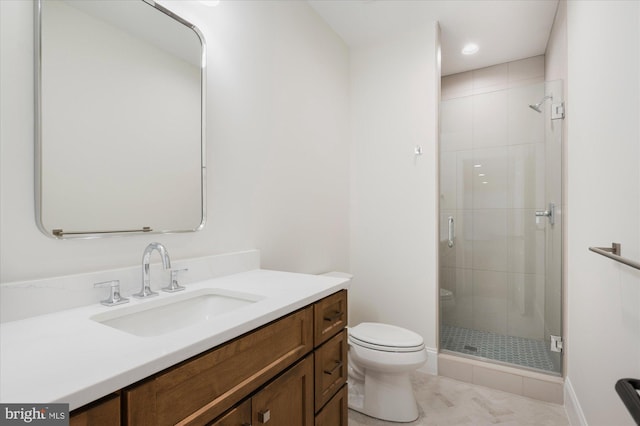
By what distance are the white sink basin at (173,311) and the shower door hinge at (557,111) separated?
7.32 ft

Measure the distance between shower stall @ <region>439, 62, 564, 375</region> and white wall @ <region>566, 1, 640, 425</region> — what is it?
14.2 inches

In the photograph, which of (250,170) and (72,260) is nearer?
(72,260)

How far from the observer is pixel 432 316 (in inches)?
96.3

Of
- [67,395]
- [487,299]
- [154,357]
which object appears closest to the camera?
[67,395]

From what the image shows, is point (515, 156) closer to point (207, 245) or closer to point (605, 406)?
point (605, 406)

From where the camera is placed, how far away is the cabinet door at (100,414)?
1.78 ft

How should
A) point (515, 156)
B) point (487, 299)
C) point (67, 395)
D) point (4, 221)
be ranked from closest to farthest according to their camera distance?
1. point (67, 395)
2. point (4, 221)
3. point (515, 156)
4. point (487, 299)

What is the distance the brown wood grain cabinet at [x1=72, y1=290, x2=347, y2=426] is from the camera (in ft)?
2.26

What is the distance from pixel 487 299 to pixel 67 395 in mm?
2727

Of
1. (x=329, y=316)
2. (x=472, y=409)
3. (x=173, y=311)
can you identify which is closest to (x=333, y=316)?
(x=329, y=316)

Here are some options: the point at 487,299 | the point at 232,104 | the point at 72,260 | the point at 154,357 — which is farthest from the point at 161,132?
the point at 487,299

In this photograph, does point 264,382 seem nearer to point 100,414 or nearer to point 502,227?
point 100,414

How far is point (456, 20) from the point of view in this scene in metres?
2.46

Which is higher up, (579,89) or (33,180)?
(579,89)
